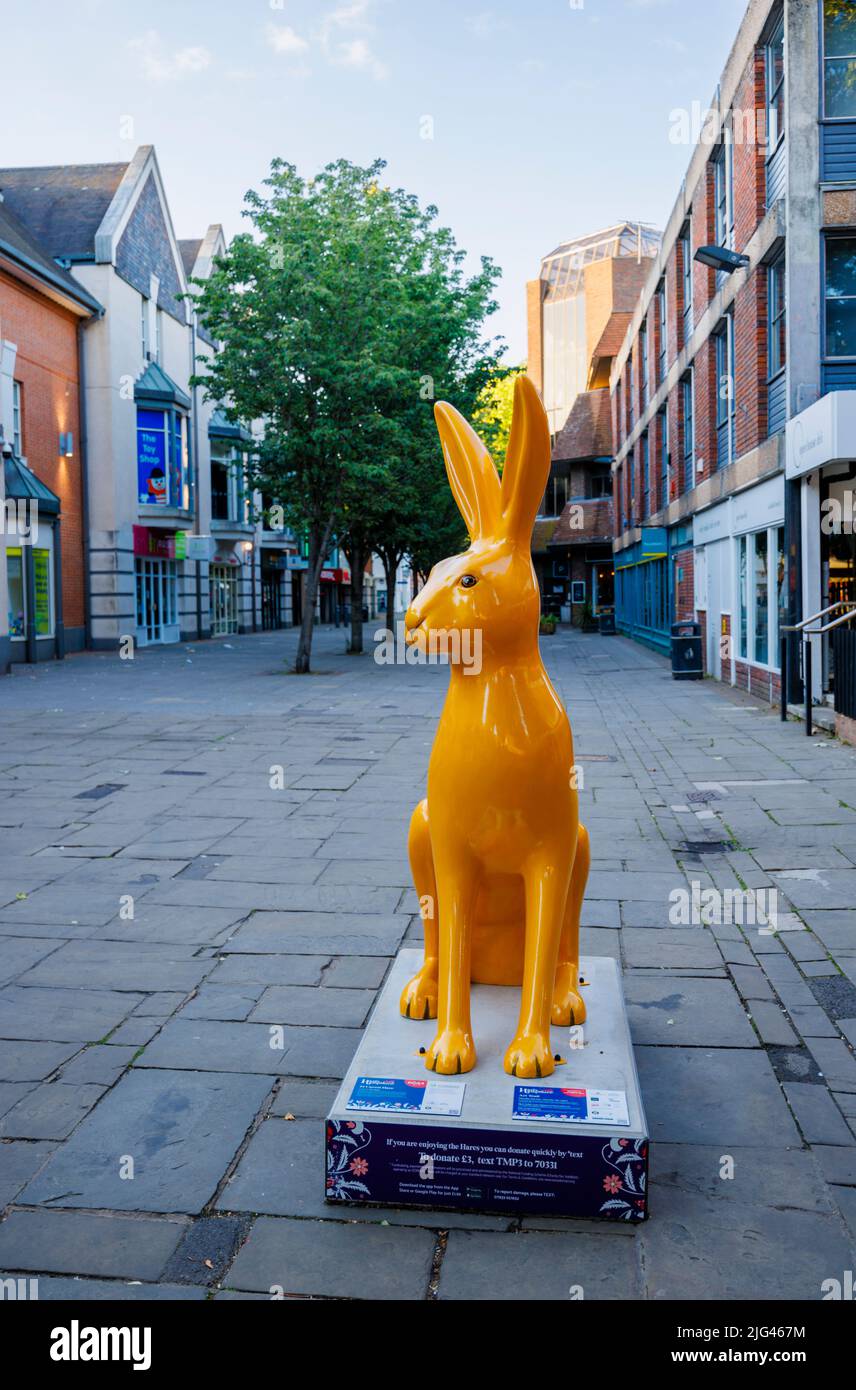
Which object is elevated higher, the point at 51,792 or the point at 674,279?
the point at 674,279

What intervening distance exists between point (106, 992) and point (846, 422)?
10.6 metres

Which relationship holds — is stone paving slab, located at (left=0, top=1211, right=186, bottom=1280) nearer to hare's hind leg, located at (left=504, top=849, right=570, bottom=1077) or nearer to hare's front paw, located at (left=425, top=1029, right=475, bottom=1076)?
hare's front paw, located at (left=425, top=1029, right=475, bottom=1076)

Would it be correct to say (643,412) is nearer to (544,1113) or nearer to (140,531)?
(140,531)

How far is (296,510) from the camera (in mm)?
22781

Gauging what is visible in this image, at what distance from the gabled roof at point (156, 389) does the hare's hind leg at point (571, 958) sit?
31.7m

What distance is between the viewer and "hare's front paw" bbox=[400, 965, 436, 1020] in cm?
351

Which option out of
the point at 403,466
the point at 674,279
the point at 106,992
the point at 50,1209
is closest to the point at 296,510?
the point at 403,466

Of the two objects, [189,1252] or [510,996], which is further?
[510,996]

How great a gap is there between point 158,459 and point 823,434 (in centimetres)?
2445

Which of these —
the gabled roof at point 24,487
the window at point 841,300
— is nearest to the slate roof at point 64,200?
the gabled roof at point 24,487

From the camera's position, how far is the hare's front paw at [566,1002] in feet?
11.3

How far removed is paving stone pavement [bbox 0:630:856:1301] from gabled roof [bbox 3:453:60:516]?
639 inches
